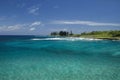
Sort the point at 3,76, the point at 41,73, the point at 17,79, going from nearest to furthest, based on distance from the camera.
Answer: the point at 17,79 < the point at 3,76 < the point at 41,73

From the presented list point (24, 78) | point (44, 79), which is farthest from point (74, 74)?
point (24, 78)

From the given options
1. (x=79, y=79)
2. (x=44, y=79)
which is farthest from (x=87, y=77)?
(x=44, y=79)

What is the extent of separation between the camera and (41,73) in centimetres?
1526

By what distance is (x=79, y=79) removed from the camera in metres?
13.5

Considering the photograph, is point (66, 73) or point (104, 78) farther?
point (66, 73)

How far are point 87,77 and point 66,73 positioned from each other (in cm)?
203

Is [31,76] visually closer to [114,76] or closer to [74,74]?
[74,74]

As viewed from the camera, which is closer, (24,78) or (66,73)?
(24,78)

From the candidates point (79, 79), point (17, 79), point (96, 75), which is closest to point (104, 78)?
point (96, 75)

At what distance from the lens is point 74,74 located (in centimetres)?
1494

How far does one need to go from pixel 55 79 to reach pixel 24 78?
232 cm

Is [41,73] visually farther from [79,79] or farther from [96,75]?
[96,75]

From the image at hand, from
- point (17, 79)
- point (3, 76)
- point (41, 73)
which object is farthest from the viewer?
point (41, 73)

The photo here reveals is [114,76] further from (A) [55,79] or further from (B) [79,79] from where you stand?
(A) [55,79]
